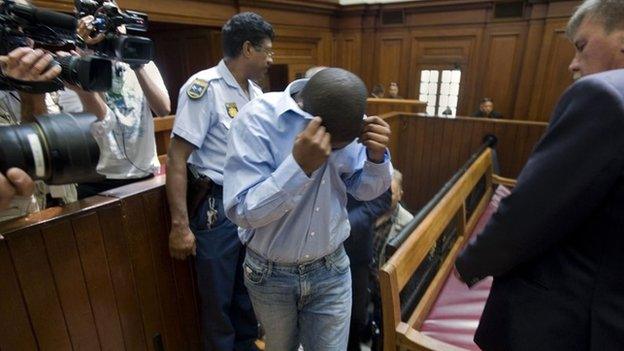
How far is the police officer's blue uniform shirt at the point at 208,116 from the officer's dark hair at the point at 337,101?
574mm

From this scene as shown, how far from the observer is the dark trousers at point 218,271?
1311 mm

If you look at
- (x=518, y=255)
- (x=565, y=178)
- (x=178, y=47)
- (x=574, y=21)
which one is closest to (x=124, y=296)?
(x=518, y=255)

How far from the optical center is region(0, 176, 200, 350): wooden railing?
37.4 inches

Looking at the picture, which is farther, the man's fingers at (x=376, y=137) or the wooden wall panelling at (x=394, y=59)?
the wooden wall panelling at (x=394, y=59)

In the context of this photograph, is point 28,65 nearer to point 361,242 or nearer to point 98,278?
point 98,278

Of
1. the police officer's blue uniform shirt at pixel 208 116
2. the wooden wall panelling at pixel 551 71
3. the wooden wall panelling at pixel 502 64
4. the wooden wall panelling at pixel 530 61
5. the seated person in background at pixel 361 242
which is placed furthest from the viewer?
the wooden wall panelling at pixel 502 64

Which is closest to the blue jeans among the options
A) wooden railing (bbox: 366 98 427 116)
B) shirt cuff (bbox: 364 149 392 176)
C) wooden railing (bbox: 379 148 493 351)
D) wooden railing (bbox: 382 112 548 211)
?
wooden railing (bbox: 379 148 493 351)

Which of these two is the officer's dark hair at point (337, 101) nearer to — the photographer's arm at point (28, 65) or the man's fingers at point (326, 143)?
the man's fingers at point (326, 143)

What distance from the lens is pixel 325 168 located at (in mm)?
939

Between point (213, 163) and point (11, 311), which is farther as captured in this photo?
point (213, 163)

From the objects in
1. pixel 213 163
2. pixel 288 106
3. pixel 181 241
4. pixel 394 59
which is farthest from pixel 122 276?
pixel 394 59

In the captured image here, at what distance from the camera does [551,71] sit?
5.33m

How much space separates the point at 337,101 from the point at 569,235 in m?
0.56

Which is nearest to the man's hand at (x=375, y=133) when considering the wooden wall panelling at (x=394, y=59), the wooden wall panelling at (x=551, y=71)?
the wooden wall panelling at (x=551, y=71)
